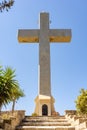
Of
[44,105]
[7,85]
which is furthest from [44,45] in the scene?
[7,85]

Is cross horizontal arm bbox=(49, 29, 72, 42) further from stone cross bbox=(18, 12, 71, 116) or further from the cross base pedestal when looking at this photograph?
the cross base pedestal

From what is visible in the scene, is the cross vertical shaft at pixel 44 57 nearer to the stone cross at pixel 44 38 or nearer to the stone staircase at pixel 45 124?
the stone cross at pixel 44 38

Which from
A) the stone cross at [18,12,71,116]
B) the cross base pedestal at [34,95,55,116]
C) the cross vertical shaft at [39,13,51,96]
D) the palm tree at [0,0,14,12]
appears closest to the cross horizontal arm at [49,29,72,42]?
the stone cross at [18,12,71,116]

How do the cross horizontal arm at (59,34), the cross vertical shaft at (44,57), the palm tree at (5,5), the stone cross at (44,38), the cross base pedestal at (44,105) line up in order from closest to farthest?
1. the palm tree at (5,5)
2. the cross base pedestal at (44,105)
3. the cross vertical shaft at (44,57)
4. the stone cross at (44,38)
5. the cross horizontal arm at (59,34)

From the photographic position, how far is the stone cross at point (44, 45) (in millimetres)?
23109

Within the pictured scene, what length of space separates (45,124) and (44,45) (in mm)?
11245

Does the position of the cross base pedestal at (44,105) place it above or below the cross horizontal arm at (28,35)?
below

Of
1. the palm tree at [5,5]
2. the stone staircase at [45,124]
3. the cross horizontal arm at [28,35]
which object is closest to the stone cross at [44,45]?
the cross horizontal arm at [28,35]

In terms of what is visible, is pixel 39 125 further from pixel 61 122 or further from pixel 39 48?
pixel 39 48

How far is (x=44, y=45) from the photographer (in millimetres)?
25500

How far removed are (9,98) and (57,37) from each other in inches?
471

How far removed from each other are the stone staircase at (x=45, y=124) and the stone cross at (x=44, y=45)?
5.27m

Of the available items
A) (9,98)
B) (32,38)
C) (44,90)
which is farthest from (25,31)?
(9,98)

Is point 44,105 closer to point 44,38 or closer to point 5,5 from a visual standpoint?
point 44,38
